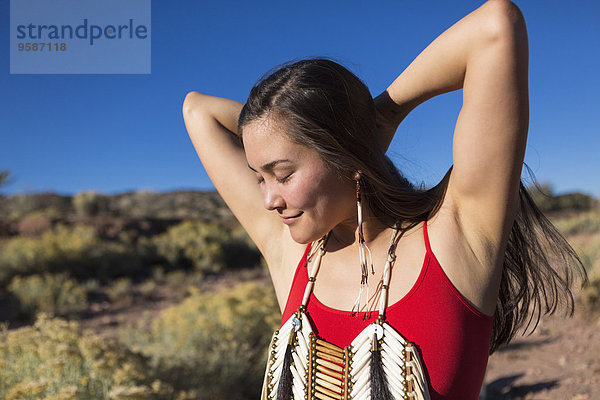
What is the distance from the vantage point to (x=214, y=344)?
540cm

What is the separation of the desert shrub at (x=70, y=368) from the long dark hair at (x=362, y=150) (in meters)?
2.15

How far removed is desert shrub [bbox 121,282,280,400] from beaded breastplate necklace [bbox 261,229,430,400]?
3296 mm

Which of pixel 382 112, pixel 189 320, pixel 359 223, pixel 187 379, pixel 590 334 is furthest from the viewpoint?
pixel 590 334

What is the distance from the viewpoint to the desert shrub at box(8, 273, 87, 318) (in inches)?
346

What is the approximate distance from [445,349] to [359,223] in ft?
1.47

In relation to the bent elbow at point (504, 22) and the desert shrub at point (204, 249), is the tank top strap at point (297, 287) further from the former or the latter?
the desert shrub at point (204, 249)

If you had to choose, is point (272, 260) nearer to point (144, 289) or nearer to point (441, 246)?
point (441, 246)

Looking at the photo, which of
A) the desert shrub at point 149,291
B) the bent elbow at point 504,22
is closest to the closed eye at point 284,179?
the bent elbow at point 504,22

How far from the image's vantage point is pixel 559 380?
202 inches

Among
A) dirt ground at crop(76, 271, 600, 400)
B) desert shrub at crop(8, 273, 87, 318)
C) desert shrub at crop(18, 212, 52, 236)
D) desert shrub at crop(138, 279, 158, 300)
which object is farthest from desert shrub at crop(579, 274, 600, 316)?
desert shrub at crop(18, 212, 52, 236)

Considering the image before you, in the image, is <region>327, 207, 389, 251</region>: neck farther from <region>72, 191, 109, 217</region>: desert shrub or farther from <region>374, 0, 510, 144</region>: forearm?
<region>72, 191, 109, 217</region>: desert shrub

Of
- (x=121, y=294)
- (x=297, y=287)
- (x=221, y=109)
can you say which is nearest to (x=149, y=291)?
(x=121, y=294)

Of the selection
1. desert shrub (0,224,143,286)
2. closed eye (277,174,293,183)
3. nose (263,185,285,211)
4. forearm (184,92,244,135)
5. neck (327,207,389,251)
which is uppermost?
desert shrub (0,224,143,286)

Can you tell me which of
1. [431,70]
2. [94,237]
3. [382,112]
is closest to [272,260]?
[382,112]
